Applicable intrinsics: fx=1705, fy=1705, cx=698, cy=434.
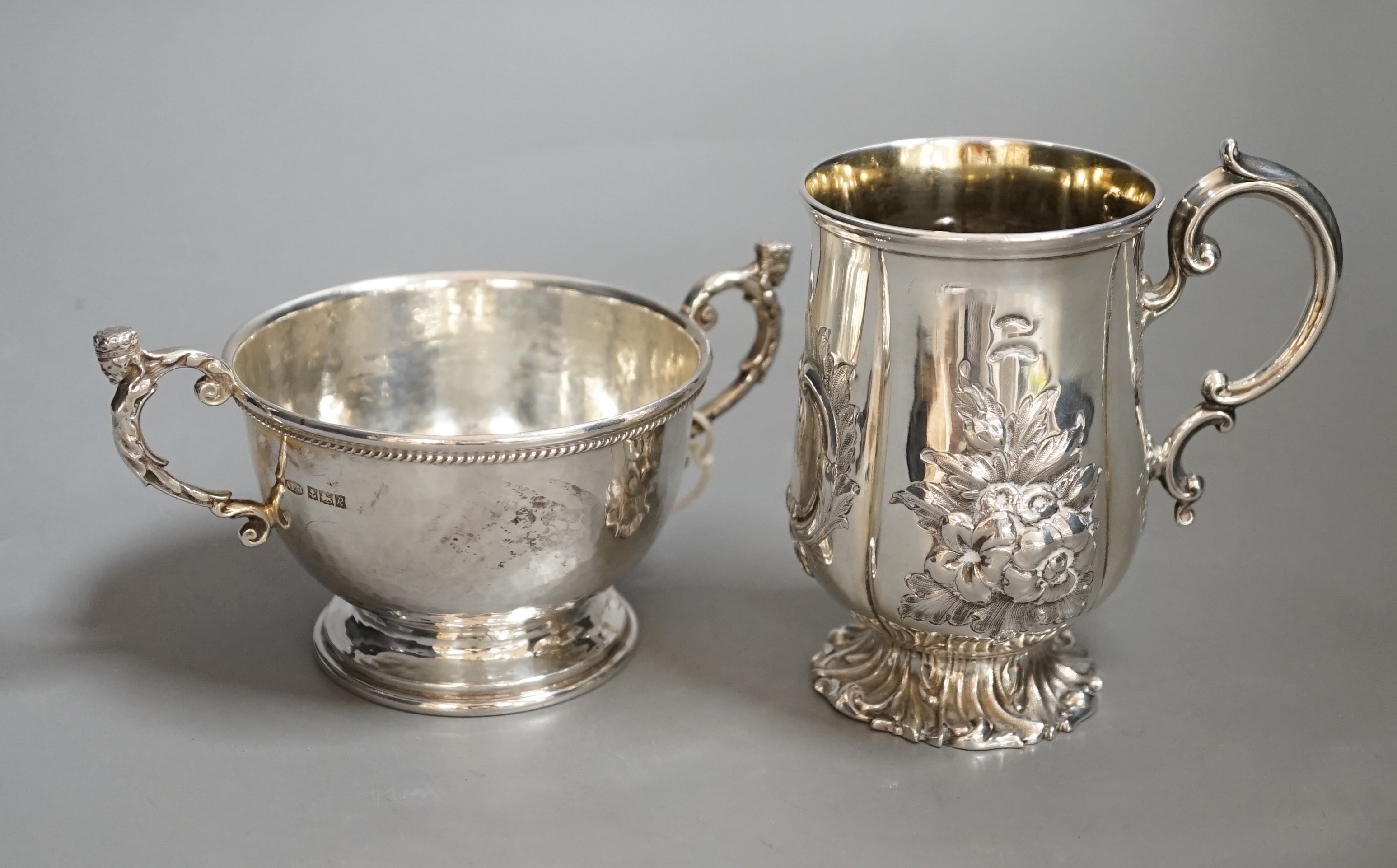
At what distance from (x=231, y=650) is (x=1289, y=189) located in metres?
1.33

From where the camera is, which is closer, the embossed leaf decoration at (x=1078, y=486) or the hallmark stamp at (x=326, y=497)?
the embossed leaf decoration at (x=1078, y=486)

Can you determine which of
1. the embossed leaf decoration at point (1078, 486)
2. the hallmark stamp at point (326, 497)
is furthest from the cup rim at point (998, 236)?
the hallmark stamp at point (326, 497)

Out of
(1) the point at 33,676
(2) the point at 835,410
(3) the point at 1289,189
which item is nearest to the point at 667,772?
(2) the point at 835,410

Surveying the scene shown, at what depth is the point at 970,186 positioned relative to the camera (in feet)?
6.48

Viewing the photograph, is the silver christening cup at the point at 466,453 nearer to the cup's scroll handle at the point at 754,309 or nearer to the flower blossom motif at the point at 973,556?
the cup's scroll handle at the point at 754,309

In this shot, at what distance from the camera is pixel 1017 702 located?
6.36ft

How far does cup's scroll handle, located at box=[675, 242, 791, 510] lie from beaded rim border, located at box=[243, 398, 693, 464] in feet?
1.22

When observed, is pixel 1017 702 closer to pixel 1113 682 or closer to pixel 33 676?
pixel 1113 682

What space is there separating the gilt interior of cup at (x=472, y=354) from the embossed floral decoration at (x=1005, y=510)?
52cm

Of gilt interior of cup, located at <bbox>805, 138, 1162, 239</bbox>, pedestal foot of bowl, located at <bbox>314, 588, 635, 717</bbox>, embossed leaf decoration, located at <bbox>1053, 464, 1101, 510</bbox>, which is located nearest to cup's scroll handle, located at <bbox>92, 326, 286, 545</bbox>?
pedestal foot of bowl, located at <bbox>314, 588, 635, 717</bbox>

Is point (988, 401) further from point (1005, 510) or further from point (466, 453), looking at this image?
point (466, 453)

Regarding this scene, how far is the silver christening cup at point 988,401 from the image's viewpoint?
1.71m

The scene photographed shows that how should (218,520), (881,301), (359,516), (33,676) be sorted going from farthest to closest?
(218,520) < (33,676) < (359,516) < (881,301)

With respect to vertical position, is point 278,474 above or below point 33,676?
above
